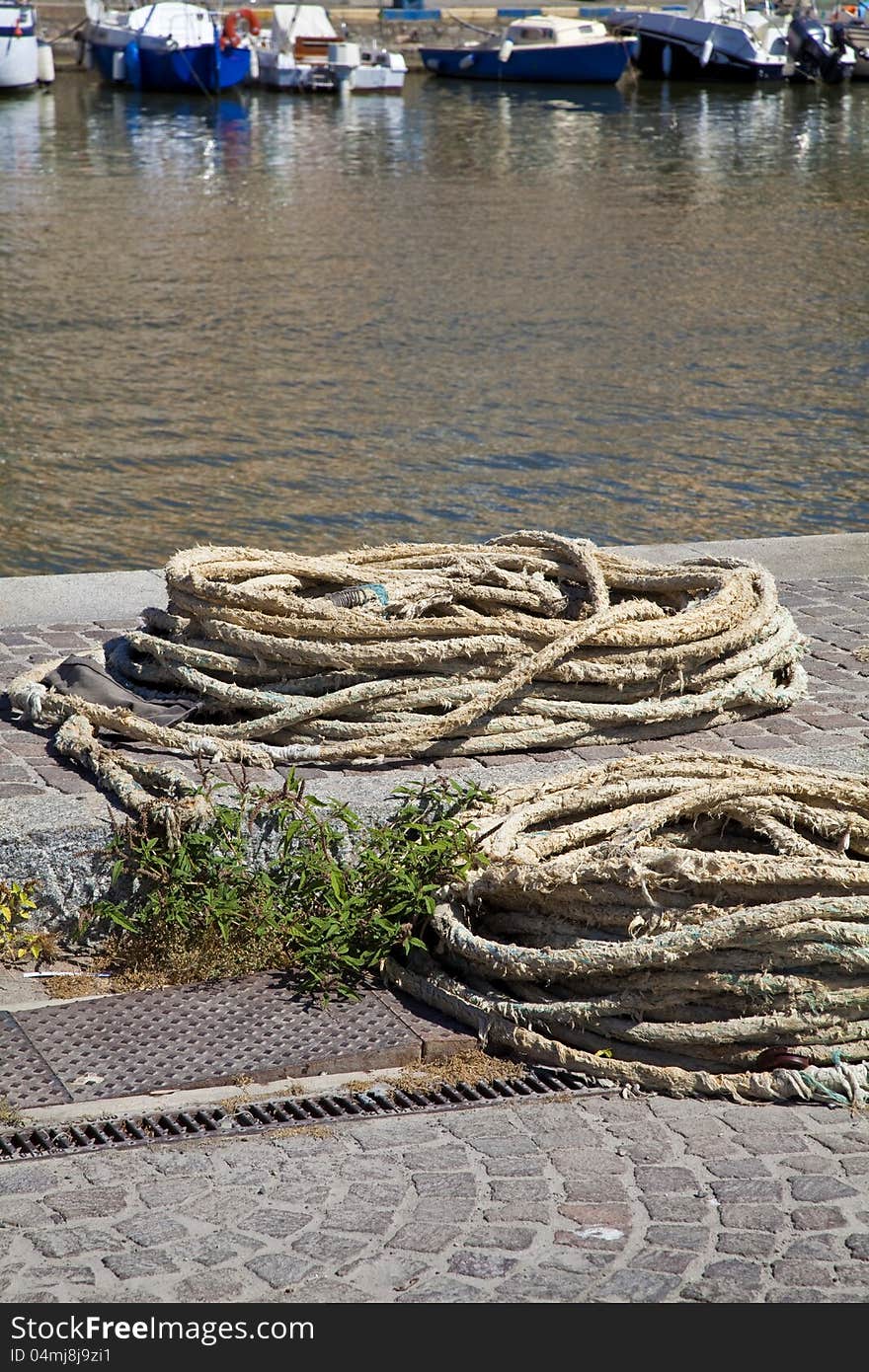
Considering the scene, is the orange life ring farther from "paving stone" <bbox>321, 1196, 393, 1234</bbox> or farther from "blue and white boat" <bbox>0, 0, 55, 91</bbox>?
"paving stone" <bbox>321, 1196, 393, 1234</bbox>

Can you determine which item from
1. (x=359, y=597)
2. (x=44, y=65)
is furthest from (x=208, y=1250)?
(x=44, y=65)

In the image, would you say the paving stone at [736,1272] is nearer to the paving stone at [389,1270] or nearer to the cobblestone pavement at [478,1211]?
the cobblestone pavement at [478,1211]

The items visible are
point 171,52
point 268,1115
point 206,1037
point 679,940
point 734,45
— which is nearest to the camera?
point 268,1115

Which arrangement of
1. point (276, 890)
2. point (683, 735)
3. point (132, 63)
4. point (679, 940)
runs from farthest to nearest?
1. point (132, 63)
2. point (683, 735)
3. point (276, 890)
4. point (679, 940)

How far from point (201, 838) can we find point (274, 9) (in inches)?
1824

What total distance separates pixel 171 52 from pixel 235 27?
7.71 ft

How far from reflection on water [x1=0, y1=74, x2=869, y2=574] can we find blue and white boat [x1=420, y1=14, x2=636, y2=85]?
15.1 m

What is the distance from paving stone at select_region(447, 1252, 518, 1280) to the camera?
118 inches

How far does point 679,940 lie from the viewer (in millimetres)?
3799

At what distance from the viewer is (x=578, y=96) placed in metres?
45.0

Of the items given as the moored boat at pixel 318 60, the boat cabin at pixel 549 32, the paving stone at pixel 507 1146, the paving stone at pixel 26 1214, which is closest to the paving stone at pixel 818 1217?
the paving stone at pixel 507 1146

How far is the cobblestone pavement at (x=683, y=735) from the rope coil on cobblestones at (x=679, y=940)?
59 cm

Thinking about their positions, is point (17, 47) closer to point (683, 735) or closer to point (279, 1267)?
point (683, 735)

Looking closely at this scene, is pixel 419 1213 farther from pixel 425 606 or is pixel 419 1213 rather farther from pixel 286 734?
pixel 425 606
